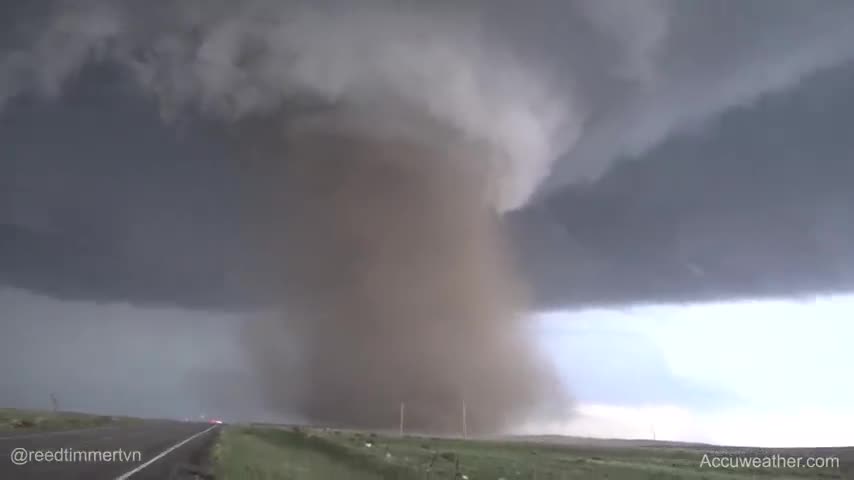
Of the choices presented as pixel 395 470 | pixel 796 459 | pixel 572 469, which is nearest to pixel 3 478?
pixel 395 470

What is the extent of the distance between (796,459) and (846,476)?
15696 millimetres

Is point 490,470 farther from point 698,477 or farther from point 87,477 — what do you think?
point 87,477

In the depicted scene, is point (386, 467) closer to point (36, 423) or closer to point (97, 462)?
point (97, 462)

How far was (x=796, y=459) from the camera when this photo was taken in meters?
66.1
